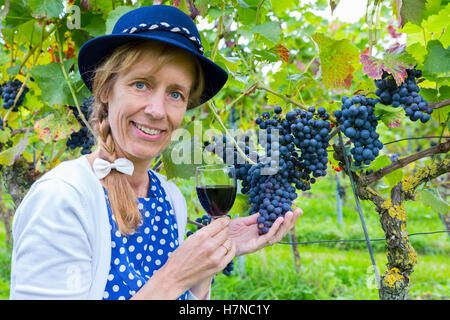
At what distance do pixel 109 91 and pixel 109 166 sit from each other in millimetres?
306

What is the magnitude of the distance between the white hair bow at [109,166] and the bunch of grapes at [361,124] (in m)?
0.83

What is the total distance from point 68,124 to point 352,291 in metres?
4.05

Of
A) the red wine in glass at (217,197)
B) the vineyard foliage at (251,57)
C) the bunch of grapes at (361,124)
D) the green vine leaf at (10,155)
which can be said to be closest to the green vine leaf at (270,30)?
the vineyard foliage at (251,57)

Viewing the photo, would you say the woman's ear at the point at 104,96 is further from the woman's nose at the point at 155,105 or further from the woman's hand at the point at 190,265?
the woman's hand at the point at 190,265

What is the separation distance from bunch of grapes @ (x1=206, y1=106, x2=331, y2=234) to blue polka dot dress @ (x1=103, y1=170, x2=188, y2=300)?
418 millimetres

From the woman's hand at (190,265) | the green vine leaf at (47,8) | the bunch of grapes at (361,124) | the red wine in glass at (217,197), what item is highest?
the green vine leaf at (47,8)

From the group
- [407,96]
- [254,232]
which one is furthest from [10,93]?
[407,96]

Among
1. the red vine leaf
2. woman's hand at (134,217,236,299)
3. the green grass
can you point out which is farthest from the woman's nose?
the green grass

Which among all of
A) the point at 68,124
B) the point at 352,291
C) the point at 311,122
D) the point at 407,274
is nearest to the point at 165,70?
the point at 311,122

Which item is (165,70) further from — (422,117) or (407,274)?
(407,274)

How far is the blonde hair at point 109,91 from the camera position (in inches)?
53.9

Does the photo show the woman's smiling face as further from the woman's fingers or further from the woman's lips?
the woman's fingers

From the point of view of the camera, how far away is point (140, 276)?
141 centimetres

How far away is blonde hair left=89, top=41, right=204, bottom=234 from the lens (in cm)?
137
